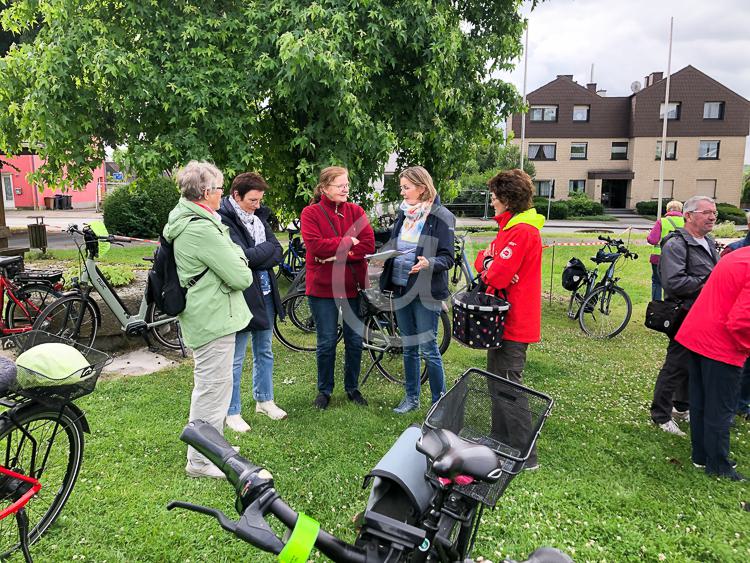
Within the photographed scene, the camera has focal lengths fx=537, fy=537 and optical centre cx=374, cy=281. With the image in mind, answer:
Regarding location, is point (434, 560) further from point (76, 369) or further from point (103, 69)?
point (103, 69)

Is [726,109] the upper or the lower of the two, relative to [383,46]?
upper

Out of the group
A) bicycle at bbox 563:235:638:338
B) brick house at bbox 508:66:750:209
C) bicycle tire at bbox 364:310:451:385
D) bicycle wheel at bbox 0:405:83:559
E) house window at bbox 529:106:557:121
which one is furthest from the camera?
house window at bbox 529:106:557:121

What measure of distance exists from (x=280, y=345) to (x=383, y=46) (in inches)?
159

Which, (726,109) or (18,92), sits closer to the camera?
(18,92)

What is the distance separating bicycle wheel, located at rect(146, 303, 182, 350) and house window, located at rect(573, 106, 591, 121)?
42.1 metres

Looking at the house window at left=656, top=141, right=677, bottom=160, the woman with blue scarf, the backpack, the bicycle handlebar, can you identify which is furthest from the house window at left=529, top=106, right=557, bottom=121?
the bicycle handlebar

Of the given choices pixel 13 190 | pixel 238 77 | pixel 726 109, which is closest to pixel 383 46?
pixel 238 77

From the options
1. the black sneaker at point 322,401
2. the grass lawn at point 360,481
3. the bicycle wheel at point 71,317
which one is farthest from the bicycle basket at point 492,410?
the bicycle wheel at point 71,317

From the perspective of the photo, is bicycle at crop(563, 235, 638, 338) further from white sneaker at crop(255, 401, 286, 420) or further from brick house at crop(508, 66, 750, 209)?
brick house at crop(508, 66, 750, 209)

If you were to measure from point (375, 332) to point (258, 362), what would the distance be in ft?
4.20

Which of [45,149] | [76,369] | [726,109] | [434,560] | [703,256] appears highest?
[726,109]

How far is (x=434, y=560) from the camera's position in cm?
172

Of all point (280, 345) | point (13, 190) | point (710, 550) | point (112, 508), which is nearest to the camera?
point (710, 550)

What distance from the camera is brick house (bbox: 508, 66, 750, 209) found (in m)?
40.9
